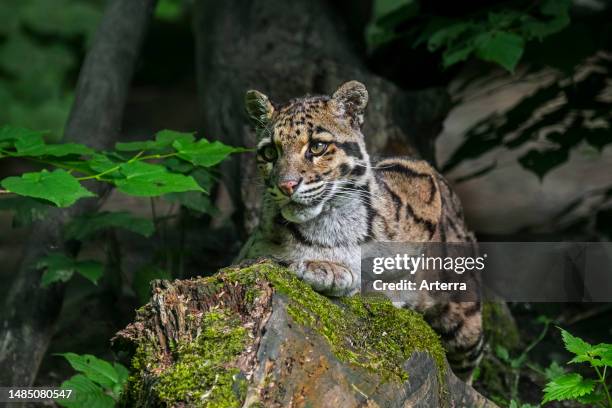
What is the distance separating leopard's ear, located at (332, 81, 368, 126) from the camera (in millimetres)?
5973

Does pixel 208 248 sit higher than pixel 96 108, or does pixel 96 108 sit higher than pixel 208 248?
pixel 96 108

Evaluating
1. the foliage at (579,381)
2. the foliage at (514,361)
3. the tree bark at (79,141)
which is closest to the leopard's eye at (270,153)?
the foliage at (579,381)

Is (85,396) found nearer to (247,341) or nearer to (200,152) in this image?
(200,152)

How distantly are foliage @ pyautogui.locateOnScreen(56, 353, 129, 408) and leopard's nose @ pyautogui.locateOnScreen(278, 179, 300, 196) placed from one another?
1.65m

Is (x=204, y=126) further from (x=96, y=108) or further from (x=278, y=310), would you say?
(x=278, y=310)

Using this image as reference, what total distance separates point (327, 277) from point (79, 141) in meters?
3.62

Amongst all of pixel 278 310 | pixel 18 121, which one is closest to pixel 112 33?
pixel 278 310

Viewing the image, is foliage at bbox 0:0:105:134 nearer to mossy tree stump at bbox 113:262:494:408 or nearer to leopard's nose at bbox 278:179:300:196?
leopard's nose at bbox 278:179:300:196

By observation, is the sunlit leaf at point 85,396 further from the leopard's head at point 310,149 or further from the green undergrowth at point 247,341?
the leopard's head at point 310,149

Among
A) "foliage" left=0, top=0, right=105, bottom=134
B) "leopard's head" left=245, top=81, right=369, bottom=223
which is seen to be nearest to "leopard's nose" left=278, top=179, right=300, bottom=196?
"leopard's head" left=245, top=81, right=369, bottom=223

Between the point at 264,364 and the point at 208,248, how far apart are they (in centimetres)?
516

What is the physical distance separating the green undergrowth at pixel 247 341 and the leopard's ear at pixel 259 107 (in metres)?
1.55

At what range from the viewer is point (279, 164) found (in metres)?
5.56

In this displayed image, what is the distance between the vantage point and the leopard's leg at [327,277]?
5.05m
